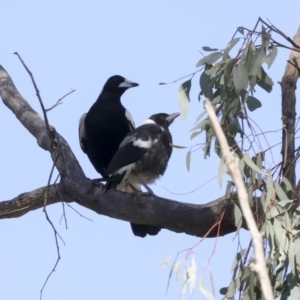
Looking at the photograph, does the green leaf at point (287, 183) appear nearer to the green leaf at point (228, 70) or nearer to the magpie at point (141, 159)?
the green leaf at point (228, 70)

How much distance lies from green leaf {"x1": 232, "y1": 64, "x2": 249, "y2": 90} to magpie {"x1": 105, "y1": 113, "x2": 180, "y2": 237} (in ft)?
4.70

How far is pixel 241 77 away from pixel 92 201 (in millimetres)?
1012

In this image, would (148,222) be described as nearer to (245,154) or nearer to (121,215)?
(121,215)

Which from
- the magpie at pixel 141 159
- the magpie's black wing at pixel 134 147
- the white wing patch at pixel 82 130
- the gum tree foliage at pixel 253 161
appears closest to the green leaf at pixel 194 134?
the gum tree foliage at pixel 253 161

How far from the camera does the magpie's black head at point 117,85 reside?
4.90 meters

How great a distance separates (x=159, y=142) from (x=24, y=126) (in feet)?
2.53

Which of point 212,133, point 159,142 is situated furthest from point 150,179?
point 212,133

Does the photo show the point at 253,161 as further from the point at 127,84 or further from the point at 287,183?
the point at 127,84

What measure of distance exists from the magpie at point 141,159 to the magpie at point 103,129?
35 cm

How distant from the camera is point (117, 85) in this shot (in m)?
4.93

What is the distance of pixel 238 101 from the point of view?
2.43 meters

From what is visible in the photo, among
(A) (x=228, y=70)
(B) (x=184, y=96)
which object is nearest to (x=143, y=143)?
(B) (x=184, y=96)

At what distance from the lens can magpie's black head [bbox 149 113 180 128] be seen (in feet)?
14.8

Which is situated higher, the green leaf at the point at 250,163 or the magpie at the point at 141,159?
the magpie at the point at 141,159
